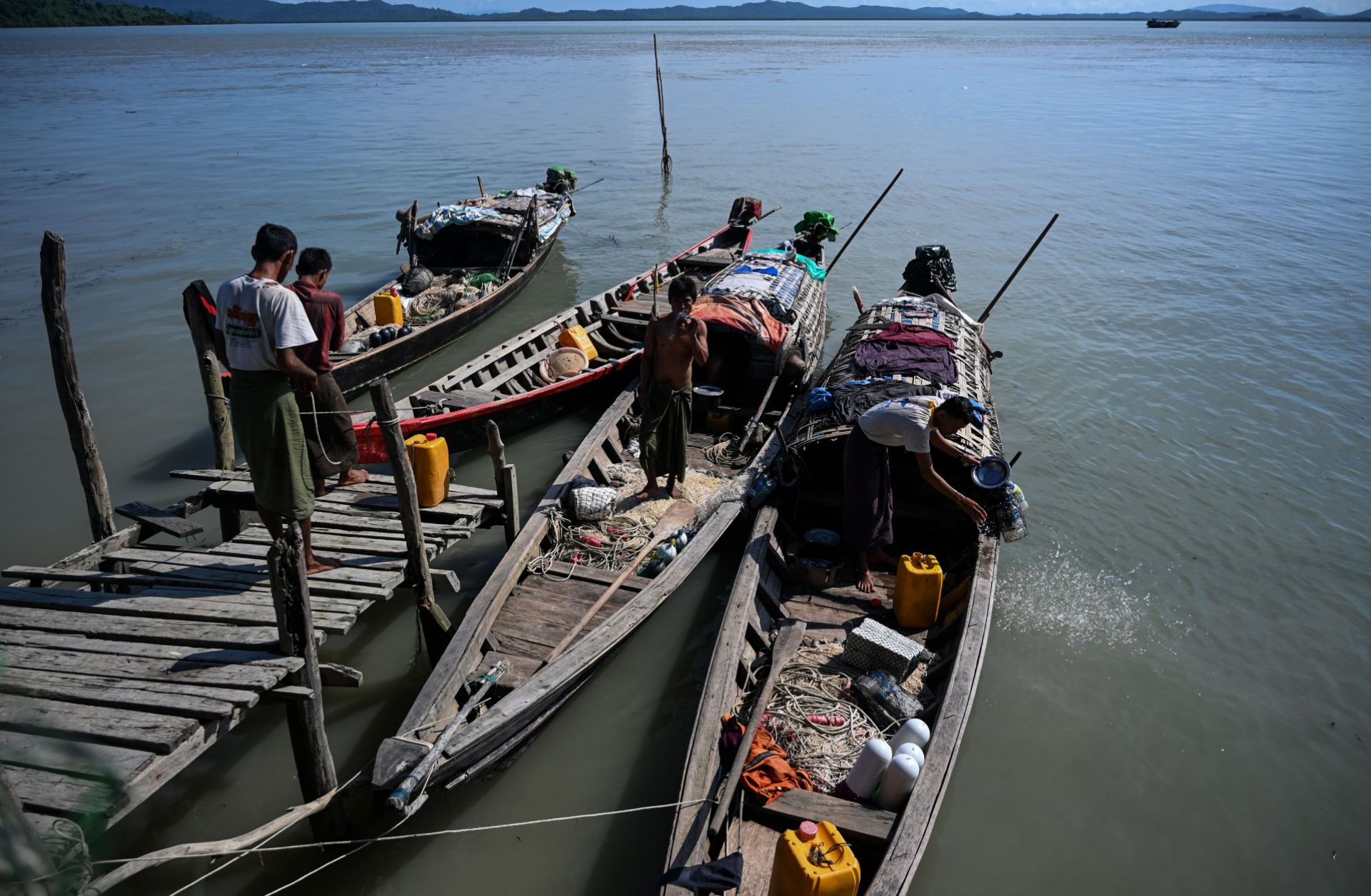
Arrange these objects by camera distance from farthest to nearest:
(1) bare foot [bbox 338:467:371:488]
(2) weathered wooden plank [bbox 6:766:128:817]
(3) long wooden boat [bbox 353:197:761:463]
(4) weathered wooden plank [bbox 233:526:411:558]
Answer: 1. (3) long wooden boat [bbox 353:197:761:463]
2. (1) bare foot [bbox 338:467:371:488]
3. (4) weathered wooden plank [bbox 233:526:411:558]
4. (2) weathered wooden plank [bbox 6:766:128:817]

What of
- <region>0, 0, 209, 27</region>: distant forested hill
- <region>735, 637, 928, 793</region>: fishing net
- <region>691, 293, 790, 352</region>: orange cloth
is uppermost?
<region>0, 0, 209, 27</region>: distant forested hill

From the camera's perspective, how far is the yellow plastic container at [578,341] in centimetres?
1092

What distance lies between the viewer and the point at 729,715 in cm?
504

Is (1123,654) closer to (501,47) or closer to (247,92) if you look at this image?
(247,92)

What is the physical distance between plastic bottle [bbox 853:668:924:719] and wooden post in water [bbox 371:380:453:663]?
3.06m

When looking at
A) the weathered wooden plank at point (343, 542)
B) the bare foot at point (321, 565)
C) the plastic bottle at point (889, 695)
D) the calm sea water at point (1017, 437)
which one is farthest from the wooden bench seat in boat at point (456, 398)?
the plastic bottle at point (889, 695)

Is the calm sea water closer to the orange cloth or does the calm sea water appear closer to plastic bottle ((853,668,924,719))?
plastic bottle ((853,668,924,719))

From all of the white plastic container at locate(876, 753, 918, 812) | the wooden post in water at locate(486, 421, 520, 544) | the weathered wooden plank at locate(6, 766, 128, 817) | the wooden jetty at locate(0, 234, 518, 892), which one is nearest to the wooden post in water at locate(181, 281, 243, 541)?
the wooden jetty at locate(0, 234, 518, 892)

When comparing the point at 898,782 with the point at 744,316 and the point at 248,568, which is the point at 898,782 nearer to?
the point at 248,568

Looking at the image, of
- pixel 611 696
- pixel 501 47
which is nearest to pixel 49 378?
pixel 611 696

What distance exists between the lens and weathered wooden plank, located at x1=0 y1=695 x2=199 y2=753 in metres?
3.93

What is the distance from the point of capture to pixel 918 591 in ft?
20.1

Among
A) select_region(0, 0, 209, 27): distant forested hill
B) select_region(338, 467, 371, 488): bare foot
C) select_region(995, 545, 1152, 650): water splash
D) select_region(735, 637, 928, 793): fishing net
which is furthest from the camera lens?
select_region(0, 0, 209, 27): distant forested hill

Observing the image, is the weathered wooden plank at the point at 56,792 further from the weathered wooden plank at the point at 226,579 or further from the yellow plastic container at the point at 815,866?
the yellow plastic container at the point at 815,866
